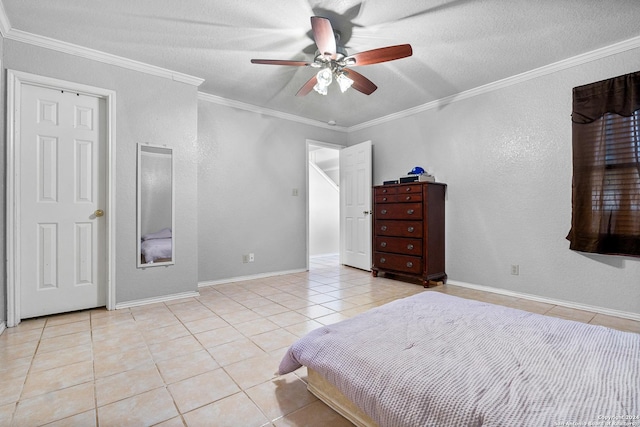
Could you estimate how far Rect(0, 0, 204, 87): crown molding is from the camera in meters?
2.43

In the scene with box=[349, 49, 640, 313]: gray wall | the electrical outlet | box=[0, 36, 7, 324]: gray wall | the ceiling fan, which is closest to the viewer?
the ceiling fan

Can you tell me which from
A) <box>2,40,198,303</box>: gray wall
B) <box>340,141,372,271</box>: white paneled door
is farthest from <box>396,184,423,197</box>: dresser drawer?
<box>2,40,198,303</box>: gray wall

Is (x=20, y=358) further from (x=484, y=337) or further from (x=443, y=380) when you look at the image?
(x=484, y=337)

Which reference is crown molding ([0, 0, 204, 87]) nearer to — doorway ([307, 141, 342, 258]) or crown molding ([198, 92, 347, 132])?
crown molding ([198, 92, 347, 132])

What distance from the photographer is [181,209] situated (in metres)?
3.34

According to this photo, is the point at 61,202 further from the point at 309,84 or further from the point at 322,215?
the point at 322,215

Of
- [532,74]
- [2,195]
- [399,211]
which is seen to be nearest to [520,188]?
[532,74]

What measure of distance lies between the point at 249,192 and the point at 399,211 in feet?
6.94

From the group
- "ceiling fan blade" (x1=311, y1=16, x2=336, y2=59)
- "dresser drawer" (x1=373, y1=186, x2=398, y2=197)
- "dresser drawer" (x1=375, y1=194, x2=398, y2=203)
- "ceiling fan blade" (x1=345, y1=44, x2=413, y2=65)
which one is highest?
"ceiling fan blade" (x1=311, y1=16, x2=336, y2=59)

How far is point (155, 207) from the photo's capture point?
318 cm

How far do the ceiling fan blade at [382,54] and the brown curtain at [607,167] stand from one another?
197cm

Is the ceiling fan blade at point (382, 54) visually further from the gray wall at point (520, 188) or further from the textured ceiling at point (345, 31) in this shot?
the gray wall at point (520, 188)

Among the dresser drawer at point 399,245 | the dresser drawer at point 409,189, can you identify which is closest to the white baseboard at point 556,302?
the dresser drawer at point 399,245

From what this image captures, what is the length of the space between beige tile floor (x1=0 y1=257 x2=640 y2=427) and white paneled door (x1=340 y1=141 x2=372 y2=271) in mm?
1600
